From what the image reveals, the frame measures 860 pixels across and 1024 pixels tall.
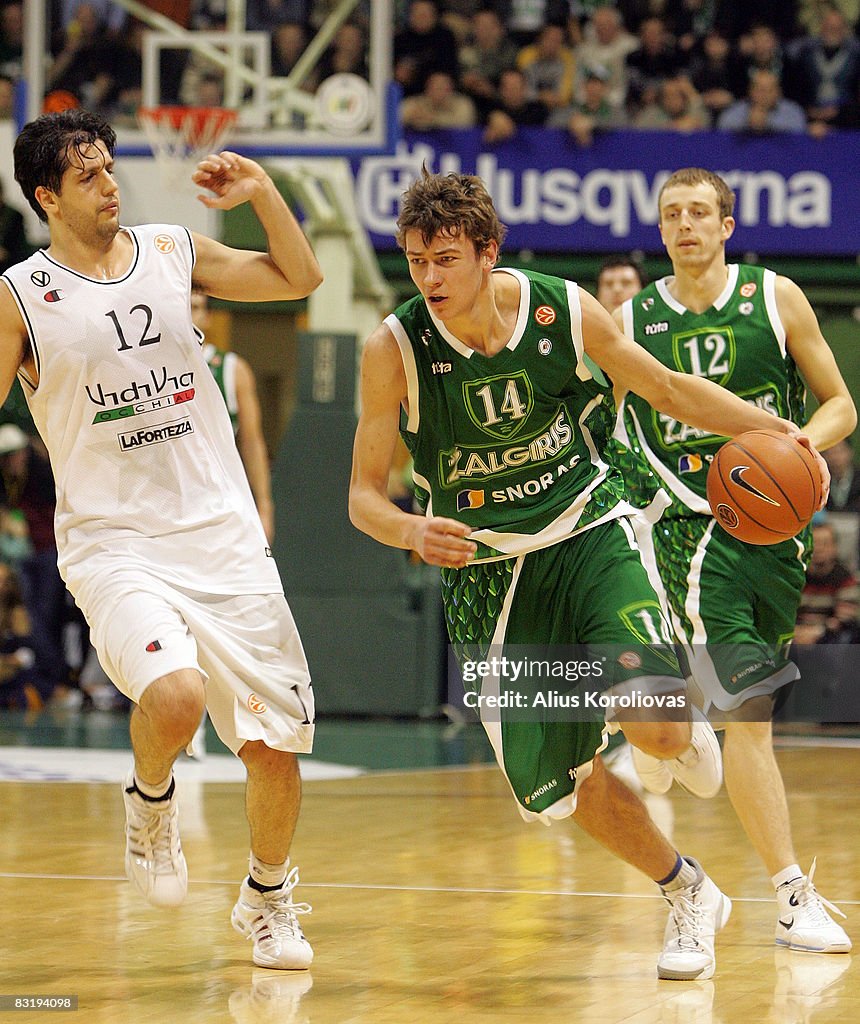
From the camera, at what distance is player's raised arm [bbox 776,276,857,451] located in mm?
4871

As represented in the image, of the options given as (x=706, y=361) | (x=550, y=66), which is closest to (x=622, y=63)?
(x=550, y=66)

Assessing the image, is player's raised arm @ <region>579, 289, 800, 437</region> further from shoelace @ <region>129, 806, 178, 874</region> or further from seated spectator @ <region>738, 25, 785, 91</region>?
seated spectator @ <region>738, 25, 785, 91</region>

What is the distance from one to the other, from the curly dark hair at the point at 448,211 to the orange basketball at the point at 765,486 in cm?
90

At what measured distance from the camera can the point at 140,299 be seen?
4285 mm

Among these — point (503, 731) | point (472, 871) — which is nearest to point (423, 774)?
point (472, 871)

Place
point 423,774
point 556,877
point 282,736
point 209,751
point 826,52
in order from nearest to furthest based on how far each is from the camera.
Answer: point 282,736
point 556,877
point 423,774
point 209,751
point 826,52

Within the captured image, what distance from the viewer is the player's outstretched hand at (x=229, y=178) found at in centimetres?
436

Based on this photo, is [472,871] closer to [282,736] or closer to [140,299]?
[282,736]

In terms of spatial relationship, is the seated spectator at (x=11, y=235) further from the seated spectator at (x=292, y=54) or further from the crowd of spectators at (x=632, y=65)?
the crowd of spectators at (x=632, y=65)

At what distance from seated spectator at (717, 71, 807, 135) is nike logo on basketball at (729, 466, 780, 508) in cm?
1009

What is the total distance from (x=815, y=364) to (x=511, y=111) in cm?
974

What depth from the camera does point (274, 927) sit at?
4.41 meters

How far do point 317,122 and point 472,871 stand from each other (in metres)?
→ 6.72

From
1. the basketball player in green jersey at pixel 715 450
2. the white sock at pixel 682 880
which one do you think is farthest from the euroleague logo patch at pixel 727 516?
the white sock at pixel 682 880
